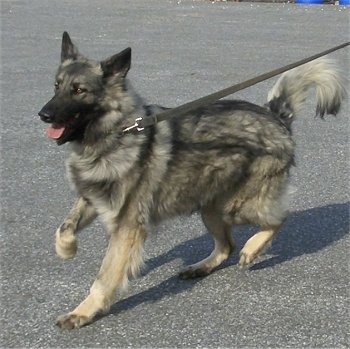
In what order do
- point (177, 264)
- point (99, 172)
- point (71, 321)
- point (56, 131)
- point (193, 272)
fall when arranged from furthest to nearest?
1. point (177, 264)
2. point (193, 272)
3. point (99, 172)
4. point (56, 131)
5. point (71, 321)

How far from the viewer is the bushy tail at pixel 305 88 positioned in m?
5.24

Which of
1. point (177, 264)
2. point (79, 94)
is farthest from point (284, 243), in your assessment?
point (79, 94)

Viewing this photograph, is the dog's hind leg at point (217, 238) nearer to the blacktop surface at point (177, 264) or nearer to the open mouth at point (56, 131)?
the blacktop surface at point (177, 264)

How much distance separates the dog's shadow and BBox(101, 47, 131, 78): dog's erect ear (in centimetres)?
132

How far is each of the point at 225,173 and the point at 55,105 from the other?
1.22 metres

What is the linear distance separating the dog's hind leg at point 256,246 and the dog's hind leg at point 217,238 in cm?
13

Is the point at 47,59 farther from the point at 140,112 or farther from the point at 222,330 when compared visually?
the point at 222,330

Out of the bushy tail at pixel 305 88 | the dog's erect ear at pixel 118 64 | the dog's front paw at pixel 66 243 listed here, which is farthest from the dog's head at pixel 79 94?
the bushy tail at pixel 305 88

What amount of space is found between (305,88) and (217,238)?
1250 millimetres

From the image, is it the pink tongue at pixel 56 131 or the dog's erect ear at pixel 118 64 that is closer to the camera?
the pink tongue at pixel 56 131

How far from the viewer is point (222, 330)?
407 cm

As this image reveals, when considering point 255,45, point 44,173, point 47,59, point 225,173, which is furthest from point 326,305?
point 255,45

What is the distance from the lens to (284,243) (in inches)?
214

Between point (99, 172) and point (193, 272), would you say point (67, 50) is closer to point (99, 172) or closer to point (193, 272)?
point (99, 172)
